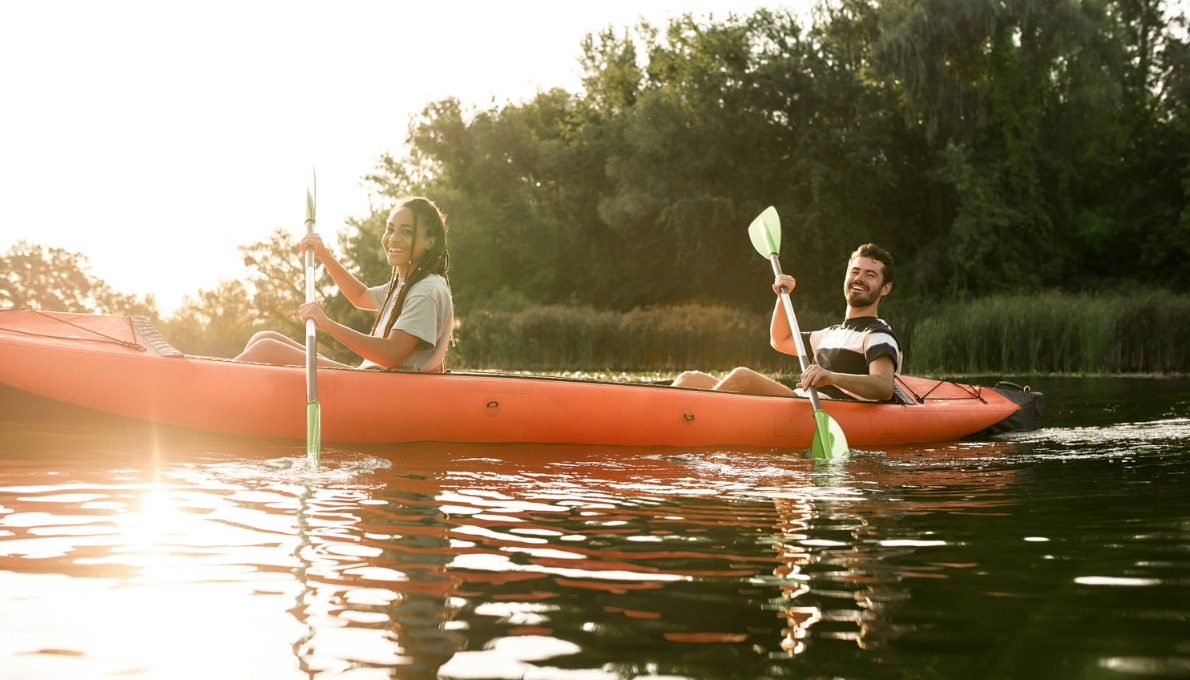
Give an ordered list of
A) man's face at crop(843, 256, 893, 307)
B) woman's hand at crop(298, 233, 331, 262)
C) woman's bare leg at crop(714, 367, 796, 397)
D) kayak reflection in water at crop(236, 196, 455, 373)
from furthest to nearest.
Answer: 1. woman's bare leg at crop(714, 367, 796, 397)
2. man's face at crop(843, 256, 893, 307)
3. woman's hand at crop(298, 233, 331, 262)
4. kayak reflection in water at crop(236, 196, 455, 373)

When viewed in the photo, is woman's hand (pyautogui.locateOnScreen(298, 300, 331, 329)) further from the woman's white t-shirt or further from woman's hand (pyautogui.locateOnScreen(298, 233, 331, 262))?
woman's hand (pyautogui.locateOnScreen(298, 233, 331, 262))

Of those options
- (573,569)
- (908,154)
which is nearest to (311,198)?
(573,569)

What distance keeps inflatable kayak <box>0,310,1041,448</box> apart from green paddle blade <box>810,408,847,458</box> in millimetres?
237

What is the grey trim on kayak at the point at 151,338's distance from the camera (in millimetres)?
4256

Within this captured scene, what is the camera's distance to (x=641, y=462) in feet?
13.4

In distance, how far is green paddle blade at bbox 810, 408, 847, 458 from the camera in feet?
14.5

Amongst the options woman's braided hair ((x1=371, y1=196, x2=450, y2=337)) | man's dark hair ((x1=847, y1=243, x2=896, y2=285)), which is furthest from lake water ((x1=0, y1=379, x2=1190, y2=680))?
man's dark hair ((x1=847, y1=243, x2=896, y2=285))

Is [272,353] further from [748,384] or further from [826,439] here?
[826,439]

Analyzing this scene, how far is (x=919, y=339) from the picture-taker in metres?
12.7

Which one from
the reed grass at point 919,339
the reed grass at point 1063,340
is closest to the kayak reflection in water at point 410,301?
the reed grass at point 919,339

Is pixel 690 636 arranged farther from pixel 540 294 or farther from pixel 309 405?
pixel 540 294

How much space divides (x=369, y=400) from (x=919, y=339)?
1002 cm

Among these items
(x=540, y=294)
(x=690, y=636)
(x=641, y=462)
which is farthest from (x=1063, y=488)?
(x=540, y=294)

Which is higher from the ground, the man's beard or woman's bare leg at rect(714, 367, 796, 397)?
the man's beard
